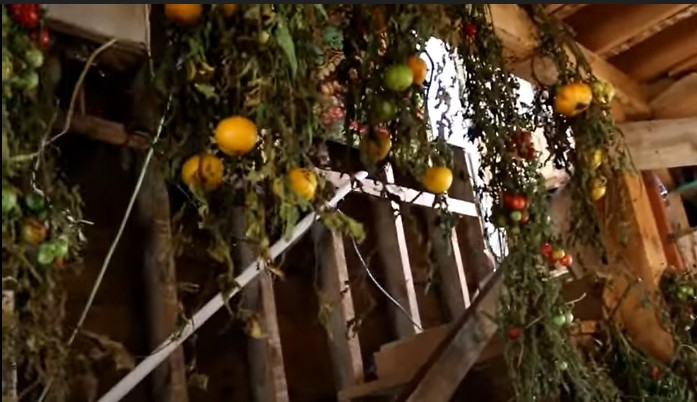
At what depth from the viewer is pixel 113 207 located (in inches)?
90.9

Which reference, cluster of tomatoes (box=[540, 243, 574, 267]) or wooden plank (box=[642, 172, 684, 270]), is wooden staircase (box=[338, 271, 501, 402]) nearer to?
cluster of tomatoes (box=[540, 243, 574, 267])

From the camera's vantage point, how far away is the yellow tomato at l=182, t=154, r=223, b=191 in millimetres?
1023

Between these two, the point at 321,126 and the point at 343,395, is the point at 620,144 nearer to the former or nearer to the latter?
the point at 321,126

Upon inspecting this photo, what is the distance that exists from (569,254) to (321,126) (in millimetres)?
796

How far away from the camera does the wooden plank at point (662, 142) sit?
6.82 ft

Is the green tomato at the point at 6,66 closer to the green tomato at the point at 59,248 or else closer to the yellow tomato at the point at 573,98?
the green tomato at the point at 59,248

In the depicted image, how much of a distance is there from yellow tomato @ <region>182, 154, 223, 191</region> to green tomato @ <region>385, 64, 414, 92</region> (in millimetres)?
306

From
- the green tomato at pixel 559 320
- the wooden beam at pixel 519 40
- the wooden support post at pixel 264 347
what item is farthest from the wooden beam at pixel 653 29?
the wooden support post at pixel 264 347

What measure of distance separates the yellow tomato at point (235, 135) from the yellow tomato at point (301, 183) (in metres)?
0.06

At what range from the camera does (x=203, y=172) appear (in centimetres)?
102

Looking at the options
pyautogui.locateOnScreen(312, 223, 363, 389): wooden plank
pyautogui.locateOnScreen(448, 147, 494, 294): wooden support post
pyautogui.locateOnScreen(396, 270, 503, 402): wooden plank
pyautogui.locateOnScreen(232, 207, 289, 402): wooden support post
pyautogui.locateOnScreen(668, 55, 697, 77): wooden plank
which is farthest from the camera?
pyautogui.locateOnScreen(448, 147, 494, 294): wooden support post

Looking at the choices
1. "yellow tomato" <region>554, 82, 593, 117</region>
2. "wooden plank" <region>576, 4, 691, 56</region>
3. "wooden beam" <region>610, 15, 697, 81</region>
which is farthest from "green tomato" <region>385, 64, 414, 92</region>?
"wooden beam" <region>610, 15, 697, 81</region>

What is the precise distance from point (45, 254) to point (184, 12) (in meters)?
0.32

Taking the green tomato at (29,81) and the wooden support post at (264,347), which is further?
the wooden support post at (264,347)
